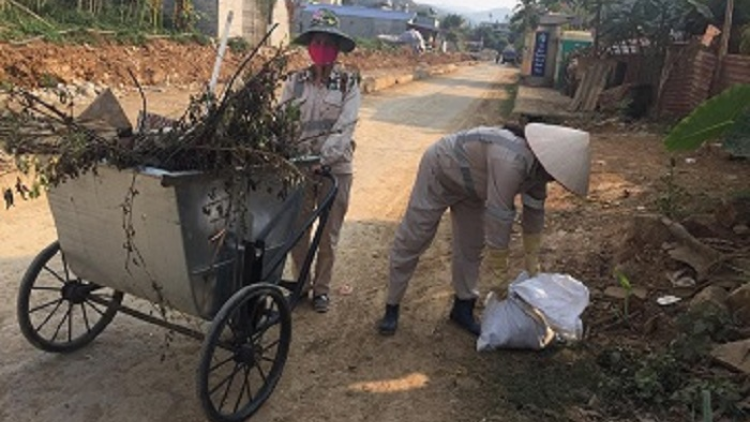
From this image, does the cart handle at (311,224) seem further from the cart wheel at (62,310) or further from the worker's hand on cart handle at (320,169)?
the cart wheel at (62,310)

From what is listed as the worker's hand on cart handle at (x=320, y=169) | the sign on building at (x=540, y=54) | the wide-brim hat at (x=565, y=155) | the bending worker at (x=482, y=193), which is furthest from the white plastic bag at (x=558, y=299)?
the sign on building at (x=540, y=54)

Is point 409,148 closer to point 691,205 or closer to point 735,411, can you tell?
point 691,205

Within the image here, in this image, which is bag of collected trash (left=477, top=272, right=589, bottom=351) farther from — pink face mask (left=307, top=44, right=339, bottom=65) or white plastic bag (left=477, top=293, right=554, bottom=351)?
pink face mask (left=307, top=44, right=339, bottom=65)

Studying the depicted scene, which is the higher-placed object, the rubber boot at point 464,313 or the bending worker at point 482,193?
the bending worker at point 482,193

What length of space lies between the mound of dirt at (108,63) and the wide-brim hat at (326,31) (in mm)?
3999

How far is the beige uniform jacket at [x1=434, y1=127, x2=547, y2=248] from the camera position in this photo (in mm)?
3645

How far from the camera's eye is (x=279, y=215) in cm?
350

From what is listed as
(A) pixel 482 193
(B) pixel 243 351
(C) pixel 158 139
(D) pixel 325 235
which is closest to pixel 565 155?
(A) pixel 482 193

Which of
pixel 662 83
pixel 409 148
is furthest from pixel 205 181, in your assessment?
pixel 662 83

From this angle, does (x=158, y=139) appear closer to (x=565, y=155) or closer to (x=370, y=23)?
(x=565, y=155)

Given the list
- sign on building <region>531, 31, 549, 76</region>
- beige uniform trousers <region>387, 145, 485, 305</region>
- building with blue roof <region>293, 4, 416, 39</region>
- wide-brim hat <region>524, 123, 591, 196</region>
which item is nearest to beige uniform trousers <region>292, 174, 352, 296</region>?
beige uniform trousers <region>387, 145, 485, 305</region>

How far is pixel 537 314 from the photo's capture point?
157 inches

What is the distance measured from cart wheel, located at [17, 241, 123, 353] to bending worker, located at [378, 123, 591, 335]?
5.55ft

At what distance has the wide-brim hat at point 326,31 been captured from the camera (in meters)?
4.11
